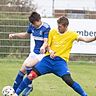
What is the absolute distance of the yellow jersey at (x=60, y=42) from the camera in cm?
1024

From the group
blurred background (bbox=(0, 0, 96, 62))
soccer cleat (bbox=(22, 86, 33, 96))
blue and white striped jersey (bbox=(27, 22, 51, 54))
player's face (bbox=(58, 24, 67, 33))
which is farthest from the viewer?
blurred background (bbox=(0, 0, 96, 62))

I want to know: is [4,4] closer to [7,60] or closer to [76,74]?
[7,60]

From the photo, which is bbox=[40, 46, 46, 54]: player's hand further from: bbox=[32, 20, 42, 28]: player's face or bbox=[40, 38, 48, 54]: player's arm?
bbox=[32, 20, 42, 28]: player's face

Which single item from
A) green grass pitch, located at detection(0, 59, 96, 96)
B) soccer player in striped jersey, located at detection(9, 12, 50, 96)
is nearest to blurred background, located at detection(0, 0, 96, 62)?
green grass pitch, located at detection(0, 59, 96, 96)

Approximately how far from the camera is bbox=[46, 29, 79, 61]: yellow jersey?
33.6 ft

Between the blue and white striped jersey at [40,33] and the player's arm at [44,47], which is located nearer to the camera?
the player's arm at [44,47]

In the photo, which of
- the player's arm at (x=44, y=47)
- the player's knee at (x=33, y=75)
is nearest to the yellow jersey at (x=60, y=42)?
the player's arm at (x=44, y=47)

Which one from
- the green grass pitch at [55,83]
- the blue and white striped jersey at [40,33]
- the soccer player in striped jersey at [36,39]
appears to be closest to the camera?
the soccer player in striped jersey at [36,39]

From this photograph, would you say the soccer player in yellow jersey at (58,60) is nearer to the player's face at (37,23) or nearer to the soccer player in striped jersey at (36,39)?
the soccer player in striped jersey at (36,39)

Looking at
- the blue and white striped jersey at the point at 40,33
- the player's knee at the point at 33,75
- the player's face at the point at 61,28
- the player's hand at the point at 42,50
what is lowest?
the player's knee at the point at 33,75

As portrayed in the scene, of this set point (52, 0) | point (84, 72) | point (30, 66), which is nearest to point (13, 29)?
point (52, 0)

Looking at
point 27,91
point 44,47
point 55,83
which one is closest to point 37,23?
point 44,47

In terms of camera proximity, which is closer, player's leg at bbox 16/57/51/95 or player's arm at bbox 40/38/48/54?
player's arm at bbox 40/38/48/54

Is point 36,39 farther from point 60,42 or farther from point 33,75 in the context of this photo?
point 33,75
